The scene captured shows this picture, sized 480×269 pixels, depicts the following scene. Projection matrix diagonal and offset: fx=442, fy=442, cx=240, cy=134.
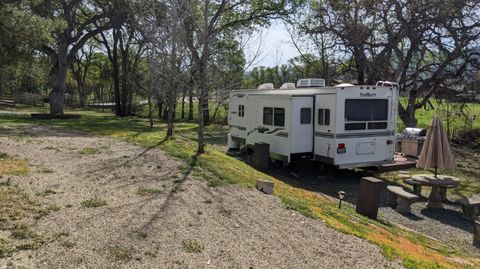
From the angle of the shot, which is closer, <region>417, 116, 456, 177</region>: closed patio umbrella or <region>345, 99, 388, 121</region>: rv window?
<region>417, 116, 456, 177</region>: closed patio umbrella

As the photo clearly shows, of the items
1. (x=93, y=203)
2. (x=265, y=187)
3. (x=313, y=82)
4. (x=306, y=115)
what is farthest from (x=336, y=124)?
(x=93, y=203)

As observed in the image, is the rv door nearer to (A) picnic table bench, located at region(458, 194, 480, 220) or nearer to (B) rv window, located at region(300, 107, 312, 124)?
(B) rv window, located at region(300, 107, 312, 124)

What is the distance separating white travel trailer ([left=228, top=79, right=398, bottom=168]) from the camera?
37.1ft

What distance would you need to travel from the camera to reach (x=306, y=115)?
11914 mm

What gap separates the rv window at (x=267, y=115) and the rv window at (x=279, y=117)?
0.23m

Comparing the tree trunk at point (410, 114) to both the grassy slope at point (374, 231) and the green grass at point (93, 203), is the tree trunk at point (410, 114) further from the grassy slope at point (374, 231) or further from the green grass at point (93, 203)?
the green grass at point (93, 203)

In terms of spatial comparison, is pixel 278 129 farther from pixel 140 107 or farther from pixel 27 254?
pixel 140 107

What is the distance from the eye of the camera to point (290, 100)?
11812 mm

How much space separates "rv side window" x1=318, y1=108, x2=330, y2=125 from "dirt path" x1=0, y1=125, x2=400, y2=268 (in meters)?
4.61

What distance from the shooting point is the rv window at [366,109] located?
11.4 m

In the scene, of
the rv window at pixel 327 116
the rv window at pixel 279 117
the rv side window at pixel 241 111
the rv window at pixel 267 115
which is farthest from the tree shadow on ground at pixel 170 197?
the rv side window at pixel 241 111

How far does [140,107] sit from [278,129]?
1008 inches

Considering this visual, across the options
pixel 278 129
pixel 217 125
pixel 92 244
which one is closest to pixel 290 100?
pixel 278 129

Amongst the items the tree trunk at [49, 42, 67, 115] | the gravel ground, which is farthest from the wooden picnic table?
the tree trunk at [49, 42, 67, 115]
